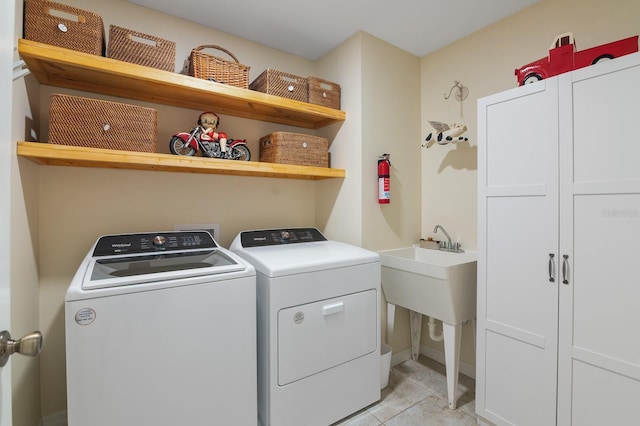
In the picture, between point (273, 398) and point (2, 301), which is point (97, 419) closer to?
point (273, 398)

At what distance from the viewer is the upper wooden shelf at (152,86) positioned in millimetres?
1459

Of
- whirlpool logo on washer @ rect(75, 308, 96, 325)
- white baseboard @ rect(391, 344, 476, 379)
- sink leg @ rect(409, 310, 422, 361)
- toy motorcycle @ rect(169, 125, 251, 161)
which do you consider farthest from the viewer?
sink leg @ rect(409, 310, 422, 361)

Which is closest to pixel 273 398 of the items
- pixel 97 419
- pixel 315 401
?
pixel 315 401

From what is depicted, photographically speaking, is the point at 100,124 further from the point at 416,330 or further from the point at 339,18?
the point at 416,330

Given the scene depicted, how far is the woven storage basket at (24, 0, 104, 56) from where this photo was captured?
142 cm

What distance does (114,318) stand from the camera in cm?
121

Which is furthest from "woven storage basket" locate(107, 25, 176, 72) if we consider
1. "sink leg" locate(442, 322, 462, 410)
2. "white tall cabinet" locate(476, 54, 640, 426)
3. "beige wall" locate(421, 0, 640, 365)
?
"sink leg" locate(442, 322, 462, 410)

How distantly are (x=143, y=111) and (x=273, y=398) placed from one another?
5.53 feet

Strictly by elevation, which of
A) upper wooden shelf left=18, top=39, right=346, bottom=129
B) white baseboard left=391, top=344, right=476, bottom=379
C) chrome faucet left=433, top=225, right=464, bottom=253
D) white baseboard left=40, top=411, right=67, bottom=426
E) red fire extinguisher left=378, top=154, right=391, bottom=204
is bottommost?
white baseboard left=391, top=344, right=476, bottom=379

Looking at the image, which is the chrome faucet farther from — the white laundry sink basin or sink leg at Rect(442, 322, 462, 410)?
sink leg at Rect(442, 322, 462, 410)

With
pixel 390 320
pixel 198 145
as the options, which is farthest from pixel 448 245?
pixel 198 145

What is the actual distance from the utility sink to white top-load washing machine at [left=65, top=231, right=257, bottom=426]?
1.14 meters

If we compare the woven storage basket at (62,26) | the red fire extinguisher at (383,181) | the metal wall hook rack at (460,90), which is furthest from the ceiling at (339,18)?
the red fire extinguisher at (383,181)

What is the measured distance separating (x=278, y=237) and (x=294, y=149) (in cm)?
66
